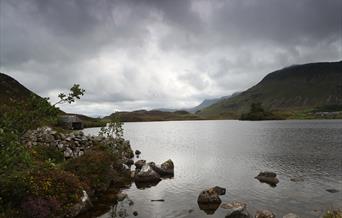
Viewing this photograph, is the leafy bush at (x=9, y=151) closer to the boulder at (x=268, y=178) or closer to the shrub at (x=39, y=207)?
the shrub at (x=39, y=207)

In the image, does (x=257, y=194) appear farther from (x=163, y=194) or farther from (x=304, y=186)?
(x=163, y=194)

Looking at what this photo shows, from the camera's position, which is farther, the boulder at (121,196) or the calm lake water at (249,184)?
the boulder at (121,196)

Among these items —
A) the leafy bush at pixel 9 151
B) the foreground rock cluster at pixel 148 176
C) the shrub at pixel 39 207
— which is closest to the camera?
the leafy bush at pixel 9 151

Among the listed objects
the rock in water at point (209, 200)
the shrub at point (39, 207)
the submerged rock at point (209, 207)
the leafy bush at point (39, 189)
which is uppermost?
the leafy bush at point (39, 189)

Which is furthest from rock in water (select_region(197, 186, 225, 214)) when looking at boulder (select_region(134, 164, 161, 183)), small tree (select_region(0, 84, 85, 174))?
small tree (select_region(0, 84, 85, 174))

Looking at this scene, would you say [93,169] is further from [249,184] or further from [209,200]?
[249,184]

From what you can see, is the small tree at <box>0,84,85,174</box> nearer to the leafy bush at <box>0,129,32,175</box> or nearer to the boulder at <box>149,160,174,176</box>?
the leafy bush at <box>0,129,32,175</box>

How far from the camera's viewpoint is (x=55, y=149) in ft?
146

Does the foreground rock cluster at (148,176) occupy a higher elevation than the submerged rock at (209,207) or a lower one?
higher

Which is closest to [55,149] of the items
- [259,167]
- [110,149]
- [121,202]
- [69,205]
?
[110,149]

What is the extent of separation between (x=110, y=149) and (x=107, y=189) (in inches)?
434

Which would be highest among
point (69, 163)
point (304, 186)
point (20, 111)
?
point (20, 111)

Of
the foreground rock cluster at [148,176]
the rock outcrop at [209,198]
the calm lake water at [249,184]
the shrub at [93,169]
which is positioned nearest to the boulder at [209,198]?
the rock outcrop at [209,198]

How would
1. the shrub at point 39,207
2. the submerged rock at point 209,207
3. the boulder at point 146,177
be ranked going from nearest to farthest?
1. the shrub at point 39,207
2. the submerged rock at point 209,207
3. the boulder at point 146,177
